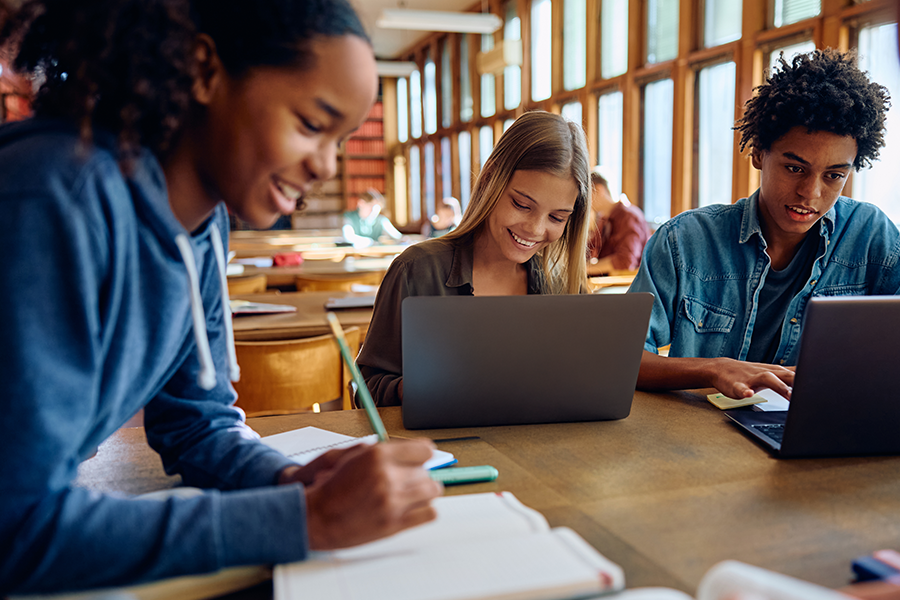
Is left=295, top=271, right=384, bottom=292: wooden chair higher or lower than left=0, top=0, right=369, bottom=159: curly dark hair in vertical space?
lower

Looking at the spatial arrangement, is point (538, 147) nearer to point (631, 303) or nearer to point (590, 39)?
point (631, 303)

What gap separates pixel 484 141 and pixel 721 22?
4.60 m

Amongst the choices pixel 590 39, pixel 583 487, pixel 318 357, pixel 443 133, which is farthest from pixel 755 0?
pixel 443 133

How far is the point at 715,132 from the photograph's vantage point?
218 inches

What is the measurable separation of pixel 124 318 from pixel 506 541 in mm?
446

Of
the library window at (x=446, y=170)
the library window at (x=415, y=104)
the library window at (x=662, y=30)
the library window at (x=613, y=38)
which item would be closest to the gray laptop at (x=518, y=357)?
the library window at (x=662, y=30)

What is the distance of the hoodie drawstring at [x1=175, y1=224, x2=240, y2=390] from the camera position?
2.44 feet

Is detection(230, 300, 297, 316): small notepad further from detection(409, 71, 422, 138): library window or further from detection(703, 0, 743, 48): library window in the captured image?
detection(409, 71, 422, 138): library window

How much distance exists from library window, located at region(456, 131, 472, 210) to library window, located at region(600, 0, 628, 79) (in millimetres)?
3453

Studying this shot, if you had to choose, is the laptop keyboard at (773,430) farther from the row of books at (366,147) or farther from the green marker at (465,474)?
the row of books at (366,147)

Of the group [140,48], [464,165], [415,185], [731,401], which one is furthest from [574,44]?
[140,48]

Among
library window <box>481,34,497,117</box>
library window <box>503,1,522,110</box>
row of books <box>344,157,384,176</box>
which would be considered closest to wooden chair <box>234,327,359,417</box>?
library window <box>503,1,522,110</box>

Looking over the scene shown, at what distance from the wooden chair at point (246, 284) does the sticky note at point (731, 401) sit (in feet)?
8.87

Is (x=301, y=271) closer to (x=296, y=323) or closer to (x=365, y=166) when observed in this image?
(x=296, y=323)
